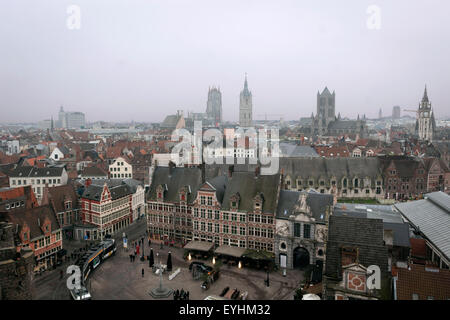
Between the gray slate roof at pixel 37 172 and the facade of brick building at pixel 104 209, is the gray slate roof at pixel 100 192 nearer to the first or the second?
the facade of brick building at pixel 104 209

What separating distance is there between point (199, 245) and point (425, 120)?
184 m

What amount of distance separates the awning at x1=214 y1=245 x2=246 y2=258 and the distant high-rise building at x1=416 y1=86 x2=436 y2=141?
175 m

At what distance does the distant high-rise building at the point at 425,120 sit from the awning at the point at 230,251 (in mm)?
175278

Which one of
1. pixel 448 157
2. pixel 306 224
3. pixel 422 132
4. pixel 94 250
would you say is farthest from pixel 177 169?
pixel 422 132

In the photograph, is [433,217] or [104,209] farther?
[104,209]

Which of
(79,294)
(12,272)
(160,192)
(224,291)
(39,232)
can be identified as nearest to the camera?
(12,272)

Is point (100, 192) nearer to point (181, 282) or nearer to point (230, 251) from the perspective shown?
point (181, 282)

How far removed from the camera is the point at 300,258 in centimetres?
4803

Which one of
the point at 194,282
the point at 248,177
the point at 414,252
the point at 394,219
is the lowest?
the point at 194,282

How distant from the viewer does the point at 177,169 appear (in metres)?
61.0

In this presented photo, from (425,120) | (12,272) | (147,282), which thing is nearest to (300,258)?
(147,282)

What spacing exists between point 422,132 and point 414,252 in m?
176

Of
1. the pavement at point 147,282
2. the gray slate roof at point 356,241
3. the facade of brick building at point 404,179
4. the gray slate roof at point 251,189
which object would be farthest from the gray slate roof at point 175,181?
the facade of brick building at point 404,179
